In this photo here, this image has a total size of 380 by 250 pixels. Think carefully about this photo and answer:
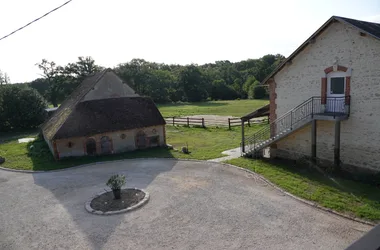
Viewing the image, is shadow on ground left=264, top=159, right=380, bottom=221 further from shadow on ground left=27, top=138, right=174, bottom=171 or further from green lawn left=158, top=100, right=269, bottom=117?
green lawn left=158, top=100, right=269, bottom=117

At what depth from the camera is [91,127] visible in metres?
20.8

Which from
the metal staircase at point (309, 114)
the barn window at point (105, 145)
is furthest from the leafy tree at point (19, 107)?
the metal staircase at point (309, 114)

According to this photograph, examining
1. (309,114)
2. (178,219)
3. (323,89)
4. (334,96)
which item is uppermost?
(323,89)

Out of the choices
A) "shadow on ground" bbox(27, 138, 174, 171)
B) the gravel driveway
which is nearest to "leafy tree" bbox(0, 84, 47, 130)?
"shadow on ground" bbox(27, 138, 174, 171)

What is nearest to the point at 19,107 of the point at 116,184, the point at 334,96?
the point at 116,184

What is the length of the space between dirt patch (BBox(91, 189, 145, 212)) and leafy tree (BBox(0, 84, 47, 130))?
→ 30533 mm

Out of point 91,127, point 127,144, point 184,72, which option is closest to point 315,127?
point 127,144

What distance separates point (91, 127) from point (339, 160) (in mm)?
16319

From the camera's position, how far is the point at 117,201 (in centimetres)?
1250

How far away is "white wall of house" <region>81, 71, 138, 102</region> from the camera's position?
2292 centimetres

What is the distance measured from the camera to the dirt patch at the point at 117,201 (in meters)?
11.9

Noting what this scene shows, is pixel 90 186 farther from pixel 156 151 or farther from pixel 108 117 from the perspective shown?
pixel 108 117

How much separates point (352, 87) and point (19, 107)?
126ft

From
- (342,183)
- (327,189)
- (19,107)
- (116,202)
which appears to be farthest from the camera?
(19,107)
